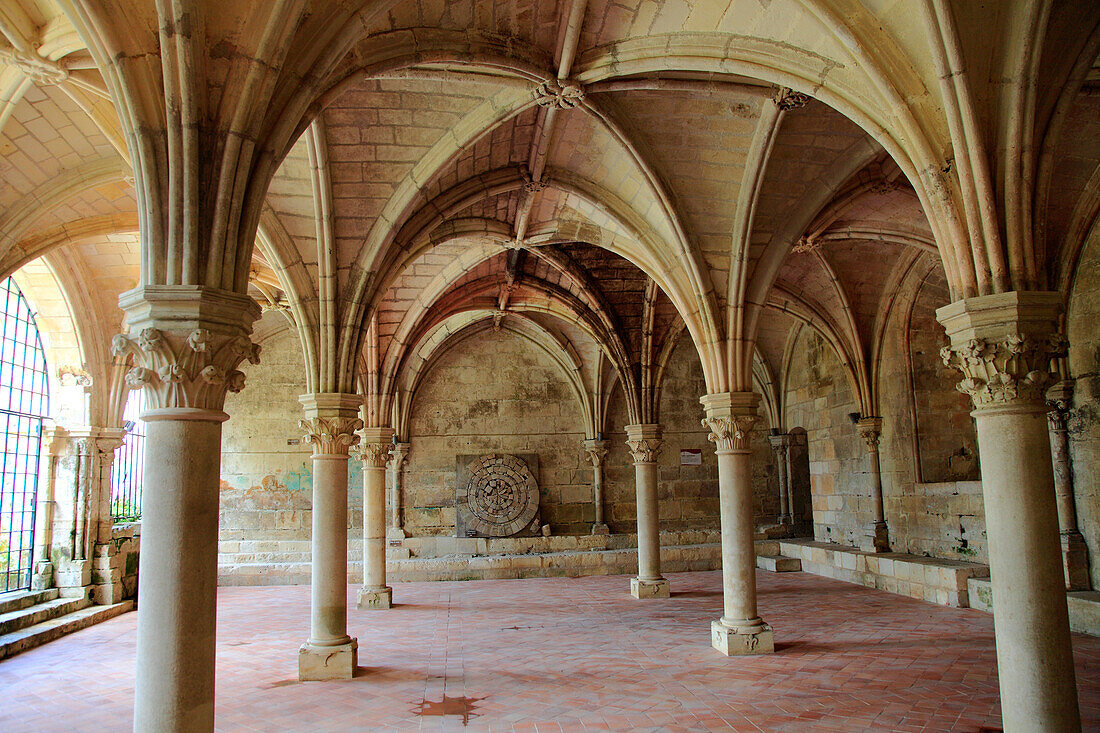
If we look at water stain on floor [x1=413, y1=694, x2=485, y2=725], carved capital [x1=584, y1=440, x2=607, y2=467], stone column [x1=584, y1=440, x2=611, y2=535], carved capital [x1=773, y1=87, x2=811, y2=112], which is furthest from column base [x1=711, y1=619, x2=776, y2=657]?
carved capital [x1=584, y1=440, x2=607, y2=467]

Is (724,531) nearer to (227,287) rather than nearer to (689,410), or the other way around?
(227,287)

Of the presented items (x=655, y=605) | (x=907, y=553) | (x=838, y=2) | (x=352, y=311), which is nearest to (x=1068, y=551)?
(x=907, y=553)

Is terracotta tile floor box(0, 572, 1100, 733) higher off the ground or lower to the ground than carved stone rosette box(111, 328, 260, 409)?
lower

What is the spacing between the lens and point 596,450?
17.6 metres

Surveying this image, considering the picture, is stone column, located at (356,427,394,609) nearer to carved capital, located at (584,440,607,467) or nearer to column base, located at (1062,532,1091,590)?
carved capital, located at (584,440,607,467)

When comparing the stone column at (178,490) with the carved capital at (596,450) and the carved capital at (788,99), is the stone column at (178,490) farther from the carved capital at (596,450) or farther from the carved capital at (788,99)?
the carved capital at (596,450)

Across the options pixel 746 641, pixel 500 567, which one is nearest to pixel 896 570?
pixel 746 641

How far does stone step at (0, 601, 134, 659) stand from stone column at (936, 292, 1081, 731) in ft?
34.3

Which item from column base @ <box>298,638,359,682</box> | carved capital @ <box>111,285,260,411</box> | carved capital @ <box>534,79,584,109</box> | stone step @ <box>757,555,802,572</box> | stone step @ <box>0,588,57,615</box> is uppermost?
carved capital @ <box>534,79,584,109</box>

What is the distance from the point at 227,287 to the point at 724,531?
6.21 metres

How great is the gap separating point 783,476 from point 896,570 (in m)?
5.70

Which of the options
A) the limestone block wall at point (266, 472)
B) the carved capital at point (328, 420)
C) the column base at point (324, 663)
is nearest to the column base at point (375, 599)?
the column base at point (324, 663)

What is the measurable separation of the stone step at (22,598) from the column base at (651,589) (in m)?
9.14

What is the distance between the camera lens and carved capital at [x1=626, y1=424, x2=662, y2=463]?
12.8m
